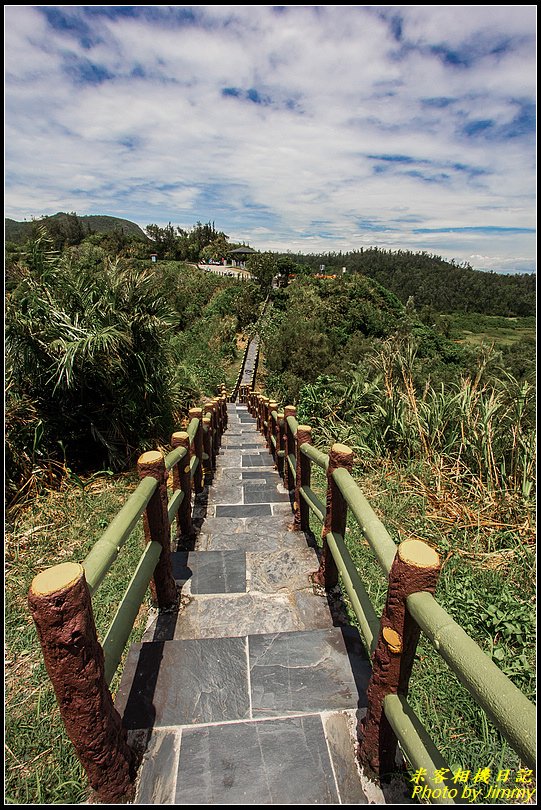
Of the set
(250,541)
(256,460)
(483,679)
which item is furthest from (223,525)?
(483,679)

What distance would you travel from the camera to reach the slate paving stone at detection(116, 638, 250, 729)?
64.2 inches

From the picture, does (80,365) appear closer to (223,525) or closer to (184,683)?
(223,525)

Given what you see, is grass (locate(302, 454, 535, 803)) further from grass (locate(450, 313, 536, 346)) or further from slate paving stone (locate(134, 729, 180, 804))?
grass (locate(450, 313, 536, 346))

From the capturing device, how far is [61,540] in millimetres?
3113

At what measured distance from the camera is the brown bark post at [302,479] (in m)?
3.01

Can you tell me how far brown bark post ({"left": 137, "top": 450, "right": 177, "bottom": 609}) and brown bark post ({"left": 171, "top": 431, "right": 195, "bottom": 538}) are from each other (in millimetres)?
701

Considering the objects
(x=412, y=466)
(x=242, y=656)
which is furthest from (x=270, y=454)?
(x=242, y=656)

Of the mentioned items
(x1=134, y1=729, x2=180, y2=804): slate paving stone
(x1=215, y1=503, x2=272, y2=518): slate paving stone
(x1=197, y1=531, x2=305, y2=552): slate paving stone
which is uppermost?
(x1=215, y1=503, x2=272, y2=518): slate paving stone

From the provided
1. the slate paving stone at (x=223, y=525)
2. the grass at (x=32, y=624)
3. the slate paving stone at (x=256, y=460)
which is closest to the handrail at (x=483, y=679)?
the grass at (x=32, y=624)

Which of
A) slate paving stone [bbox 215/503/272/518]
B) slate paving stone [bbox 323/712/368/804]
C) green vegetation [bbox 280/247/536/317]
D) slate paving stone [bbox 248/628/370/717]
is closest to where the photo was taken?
slate paving stone [bbox 323/712/368/804]

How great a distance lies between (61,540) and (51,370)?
1756 mm

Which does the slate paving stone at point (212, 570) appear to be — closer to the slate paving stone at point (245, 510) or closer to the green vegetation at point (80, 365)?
the slate paving stone at point (245, 510)

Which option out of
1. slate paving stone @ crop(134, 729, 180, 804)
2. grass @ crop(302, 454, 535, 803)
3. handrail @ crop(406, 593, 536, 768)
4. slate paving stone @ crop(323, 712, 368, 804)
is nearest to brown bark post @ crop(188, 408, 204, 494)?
grass @ crop(302, 454, 535, 803)

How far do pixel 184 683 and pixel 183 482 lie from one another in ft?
4.53
